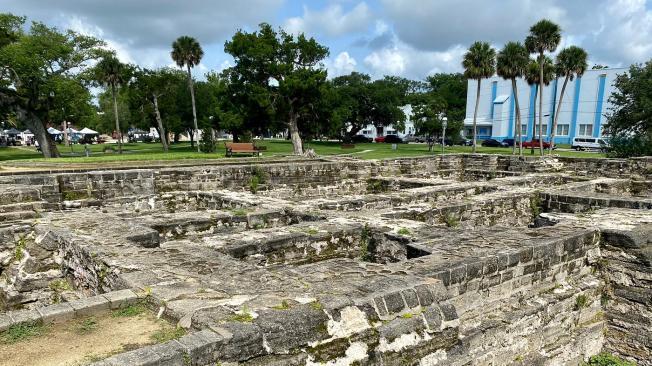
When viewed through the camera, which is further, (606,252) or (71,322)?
(606,252)

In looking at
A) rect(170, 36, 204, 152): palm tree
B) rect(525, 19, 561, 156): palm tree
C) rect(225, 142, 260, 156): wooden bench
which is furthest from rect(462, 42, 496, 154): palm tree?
rect(170, 36, 204, 152): palm tree

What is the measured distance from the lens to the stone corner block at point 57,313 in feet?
10.9

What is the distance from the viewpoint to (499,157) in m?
17.0

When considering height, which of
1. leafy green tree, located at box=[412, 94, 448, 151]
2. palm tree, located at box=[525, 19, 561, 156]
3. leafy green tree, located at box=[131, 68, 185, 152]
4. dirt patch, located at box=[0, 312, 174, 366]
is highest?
palm tree, located at box=[525, 19, 561, 156]

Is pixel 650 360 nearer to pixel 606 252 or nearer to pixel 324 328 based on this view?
pixel 606 252

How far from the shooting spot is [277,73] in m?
29.5

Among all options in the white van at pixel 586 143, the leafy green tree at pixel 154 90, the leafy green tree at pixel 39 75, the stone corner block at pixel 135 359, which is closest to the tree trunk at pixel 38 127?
the leafy green tree at pixel 39 75

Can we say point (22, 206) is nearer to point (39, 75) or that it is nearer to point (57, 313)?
point (57, 313)

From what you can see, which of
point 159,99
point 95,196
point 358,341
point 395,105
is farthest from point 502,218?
point 395,105

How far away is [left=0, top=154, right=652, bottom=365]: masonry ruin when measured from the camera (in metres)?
3.35

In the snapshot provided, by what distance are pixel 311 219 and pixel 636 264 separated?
4615mm

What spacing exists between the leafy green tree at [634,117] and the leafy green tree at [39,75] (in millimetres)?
28701

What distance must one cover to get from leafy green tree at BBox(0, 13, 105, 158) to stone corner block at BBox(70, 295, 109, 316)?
25458 millimetres

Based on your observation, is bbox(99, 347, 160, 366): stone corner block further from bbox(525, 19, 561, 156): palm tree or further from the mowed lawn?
bbox(525, 19, 561, 156): palm tree
